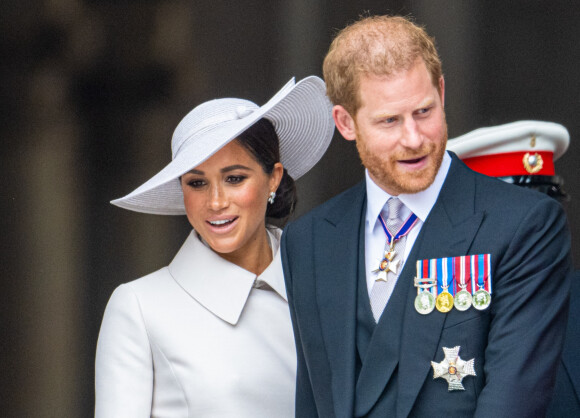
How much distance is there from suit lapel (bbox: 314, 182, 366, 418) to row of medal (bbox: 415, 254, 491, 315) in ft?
0.63

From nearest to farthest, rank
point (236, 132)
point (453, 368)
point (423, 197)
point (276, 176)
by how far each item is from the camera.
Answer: point (453, 368), point (423, 197), point (236, 132), point (276, 176)

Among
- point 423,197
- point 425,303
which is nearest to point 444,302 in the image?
point 425,303

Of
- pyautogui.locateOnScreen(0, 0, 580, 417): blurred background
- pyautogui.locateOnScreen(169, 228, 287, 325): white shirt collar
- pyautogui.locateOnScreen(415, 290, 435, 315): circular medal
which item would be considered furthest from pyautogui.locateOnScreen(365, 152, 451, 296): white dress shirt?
pyautogui.locateOnScreen(0, 0, 580, 417): blurred background

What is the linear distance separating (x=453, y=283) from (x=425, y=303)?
3.1 inches

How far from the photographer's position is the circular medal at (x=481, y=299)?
2.37 metres

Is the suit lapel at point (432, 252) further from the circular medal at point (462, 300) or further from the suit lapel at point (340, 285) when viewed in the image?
the suit lapel at point (340, 285)

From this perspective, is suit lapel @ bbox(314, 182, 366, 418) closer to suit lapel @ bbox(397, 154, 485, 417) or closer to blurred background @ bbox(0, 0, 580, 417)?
suit lapel @ bbox(397, 154, 485, 417)

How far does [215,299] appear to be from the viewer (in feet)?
10.8

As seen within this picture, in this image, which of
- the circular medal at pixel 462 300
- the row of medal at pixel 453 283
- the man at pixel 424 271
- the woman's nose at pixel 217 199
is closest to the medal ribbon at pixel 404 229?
the man at pixel 424 271

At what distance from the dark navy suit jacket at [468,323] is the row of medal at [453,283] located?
2cm

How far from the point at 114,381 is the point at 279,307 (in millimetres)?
561

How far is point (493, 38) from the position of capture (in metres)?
4.43

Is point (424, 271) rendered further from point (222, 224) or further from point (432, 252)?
point (222, 224)

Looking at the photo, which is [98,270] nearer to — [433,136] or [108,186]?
[108,186]
